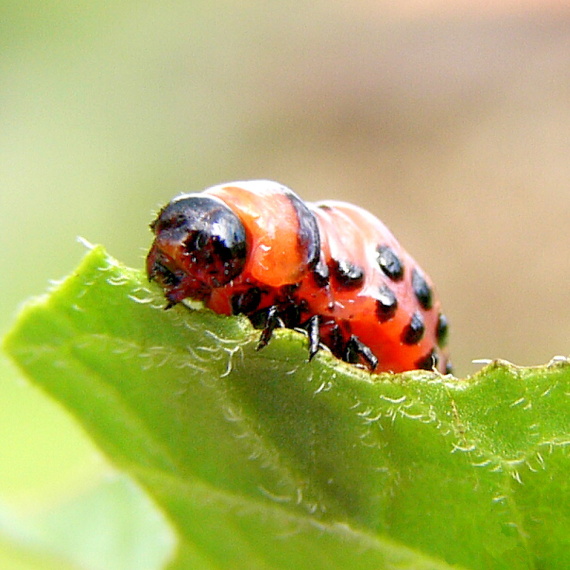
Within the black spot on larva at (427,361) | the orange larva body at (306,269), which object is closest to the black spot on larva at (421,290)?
the orange larva body at (306,269)

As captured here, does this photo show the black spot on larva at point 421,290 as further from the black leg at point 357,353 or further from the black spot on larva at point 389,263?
the black leg at point 357,353

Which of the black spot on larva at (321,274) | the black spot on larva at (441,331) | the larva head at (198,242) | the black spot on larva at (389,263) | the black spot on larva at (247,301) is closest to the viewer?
the larva head at (198,242)

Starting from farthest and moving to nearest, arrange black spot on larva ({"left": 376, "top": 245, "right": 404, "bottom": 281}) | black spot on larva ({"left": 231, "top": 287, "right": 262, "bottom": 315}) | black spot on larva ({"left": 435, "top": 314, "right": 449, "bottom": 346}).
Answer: black spot on larva ({"left": 435, "top": 314, "right": 449, "bottom": 346}), black spot on larva ({"left": 376, "top": 245, "right": 404, "bottom": 281}), black spot on larva ({"left": 231, "top": 287, "right": 262, "bottom": 315})

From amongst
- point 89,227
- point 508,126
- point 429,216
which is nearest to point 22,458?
point 89,227

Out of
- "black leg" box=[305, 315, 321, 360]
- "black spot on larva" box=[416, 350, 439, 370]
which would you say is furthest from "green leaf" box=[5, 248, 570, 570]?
"black spot on larva" box=[416, 350, 439, 370]

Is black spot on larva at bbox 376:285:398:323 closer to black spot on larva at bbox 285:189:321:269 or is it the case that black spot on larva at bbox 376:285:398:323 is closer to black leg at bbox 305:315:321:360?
black spot on larva at bbox 285:189:321:269

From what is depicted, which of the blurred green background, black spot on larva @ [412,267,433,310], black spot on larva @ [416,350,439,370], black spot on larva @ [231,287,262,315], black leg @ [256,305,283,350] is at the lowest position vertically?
black leg @ [256,305,283,350]

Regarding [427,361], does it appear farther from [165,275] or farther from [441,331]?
[165,275]
